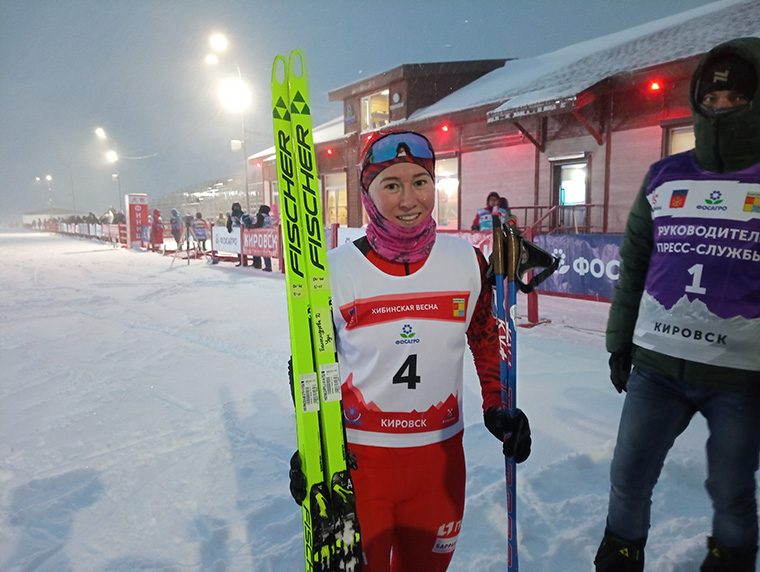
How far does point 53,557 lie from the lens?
8.13 ft

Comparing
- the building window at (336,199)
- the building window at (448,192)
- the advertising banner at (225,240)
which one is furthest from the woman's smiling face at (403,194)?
the building window at (336,199)

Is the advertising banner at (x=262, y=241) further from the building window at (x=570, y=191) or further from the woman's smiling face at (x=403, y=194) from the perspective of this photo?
the woman's smiling face at (x=403, y=194)

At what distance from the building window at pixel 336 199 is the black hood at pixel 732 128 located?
72.2 feet

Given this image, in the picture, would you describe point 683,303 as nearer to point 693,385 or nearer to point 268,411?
point 693,385

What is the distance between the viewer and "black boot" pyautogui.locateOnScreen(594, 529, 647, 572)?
192cm

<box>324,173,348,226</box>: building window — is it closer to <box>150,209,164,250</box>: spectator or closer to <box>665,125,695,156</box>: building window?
<box>150,209,164,250</box>: spectator

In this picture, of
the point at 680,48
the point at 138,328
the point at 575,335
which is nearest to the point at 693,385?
the point at 575,335

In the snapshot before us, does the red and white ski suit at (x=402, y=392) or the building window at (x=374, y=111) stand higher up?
the building window at (x=374, y=111)

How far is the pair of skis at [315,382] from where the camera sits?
60.6 inches

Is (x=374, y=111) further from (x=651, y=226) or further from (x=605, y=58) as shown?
(x=651, y=226)

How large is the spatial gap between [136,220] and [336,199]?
10.6 meters

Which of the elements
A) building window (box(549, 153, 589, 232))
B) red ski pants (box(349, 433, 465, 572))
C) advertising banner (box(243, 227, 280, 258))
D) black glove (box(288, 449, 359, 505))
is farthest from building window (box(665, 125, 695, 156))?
black glove (box(288, 449, 359, 505))

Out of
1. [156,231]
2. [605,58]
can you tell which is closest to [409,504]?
[605,58]

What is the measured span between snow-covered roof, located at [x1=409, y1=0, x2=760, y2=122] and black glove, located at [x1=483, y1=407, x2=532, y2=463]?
12.1 m
